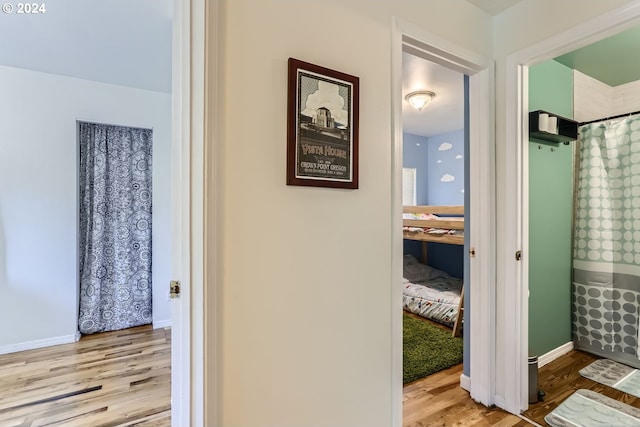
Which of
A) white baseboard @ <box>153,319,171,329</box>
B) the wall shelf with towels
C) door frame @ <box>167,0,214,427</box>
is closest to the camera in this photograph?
door frame @ <box>167,0,214,427</box>

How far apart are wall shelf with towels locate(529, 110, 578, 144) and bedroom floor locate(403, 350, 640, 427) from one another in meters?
1.74

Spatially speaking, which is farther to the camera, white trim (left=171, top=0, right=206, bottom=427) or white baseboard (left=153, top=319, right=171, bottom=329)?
white baseboard (left=153, top=319, right=171, bottom=329)

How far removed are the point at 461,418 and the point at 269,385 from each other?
1.30 m

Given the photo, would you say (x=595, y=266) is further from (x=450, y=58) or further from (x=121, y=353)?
(x=121, y=353)

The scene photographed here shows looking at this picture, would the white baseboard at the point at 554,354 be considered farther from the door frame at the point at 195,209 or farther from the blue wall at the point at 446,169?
the blue wall at the point at 446,169

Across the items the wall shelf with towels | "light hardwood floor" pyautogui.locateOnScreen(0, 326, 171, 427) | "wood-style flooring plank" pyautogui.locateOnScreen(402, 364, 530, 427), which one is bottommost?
"wood-style flooring plank" pyautogui.locateOnScreen(402, 364, 530, 427)

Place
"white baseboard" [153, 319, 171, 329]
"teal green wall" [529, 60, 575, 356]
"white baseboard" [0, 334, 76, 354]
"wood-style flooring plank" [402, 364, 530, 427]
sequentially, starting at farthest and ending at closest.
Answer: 1. "white baseboard" [153, 319, 171, 329]
2. "white baseboard" [0, 334, 76, 354]
3. "teal green wall" [529, 60, 575, 356]
4. "wood-style flooring plank" [402, 364, 530, 427]

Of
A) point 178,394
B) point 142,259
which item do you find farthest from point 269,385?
point 142,259

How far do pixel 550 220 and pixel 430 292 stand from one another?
5.33 ft

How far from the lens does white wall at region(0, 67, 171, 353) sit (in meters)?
2.61

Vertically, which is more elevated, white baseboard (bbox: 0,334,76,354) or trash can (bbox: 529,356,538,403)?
trash can (bbox: 529,356,538,403)

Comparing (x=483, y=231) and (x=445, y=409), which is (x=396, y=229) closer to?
(x=483, y=231)

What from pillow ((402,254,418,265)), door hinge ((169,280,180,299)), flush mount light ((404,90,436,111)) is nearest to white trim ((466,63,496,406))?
flush mount light ((404,90,436,111))

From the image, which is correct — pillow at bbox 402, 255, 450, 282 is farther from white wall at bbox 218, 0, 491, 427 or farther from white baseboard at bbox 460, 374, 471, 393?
white wall at bbox 218, 0, 491, 427
